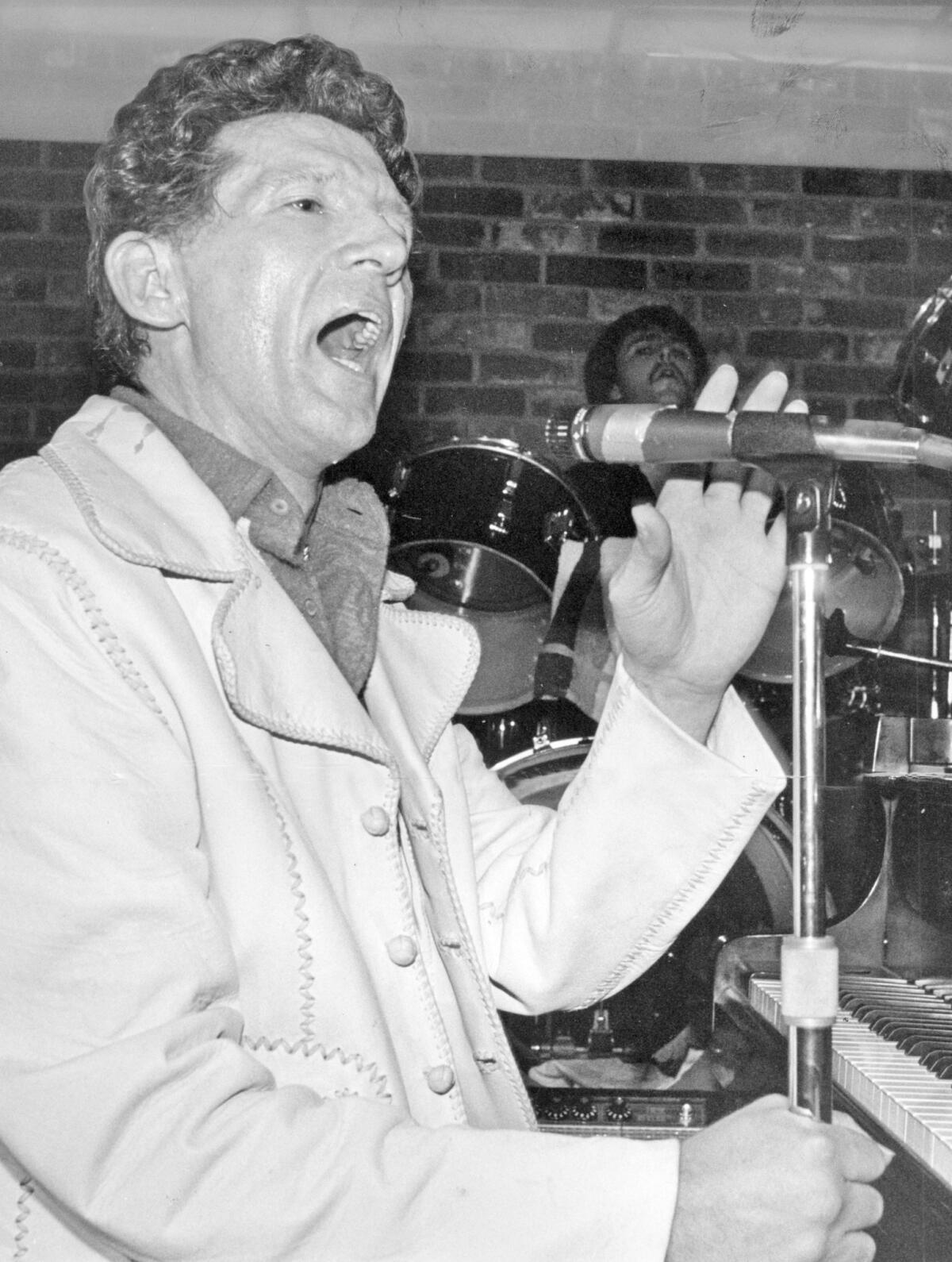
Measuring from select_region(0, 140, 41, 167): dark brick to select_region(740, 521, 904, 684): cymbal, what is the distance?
6.44 feet

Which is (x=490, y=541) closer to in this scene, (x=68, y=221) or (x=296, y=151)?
(x=68, y=221)

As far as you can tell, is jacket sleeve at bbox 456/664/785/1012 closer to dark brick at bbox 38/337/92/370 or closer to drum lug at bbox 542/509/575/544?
drum lug at bbox 542/509/575/544

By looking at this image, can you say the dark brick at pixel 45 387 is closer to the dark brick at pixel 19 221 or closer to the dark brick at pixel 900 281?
the dark brick at pixel 19 221

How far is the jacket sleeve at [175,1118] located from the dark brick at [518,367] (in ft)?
8.67

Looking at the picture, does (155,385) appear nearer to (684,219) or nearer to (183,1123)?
(183,1123)

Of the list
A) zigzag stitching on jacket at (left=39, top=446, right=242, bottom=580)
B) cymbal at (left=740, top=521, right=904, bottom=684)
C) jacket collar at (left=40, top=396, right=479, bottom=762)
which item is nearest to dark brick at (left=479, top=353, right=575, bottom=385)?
cymbal at (left=740, top=521, right=904, bottom=684)

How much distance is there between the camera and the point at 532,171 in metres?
3.54

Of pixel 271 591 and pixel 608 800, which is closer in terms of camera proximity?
pixel 271 591

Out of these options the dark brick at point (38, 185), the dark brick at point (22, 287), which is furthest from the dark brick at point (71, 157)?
the dark brick at point (22, 287)

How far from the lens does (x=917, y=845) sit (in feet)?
6.50

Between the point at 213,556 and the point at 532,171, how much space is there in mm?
2590

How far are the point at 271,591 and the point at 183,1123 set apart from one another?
485 mm

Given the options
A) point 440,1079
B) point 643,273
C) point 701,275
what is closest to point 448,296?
point 643,273

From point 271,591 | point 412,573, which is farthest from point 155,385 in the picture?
point 412,573
